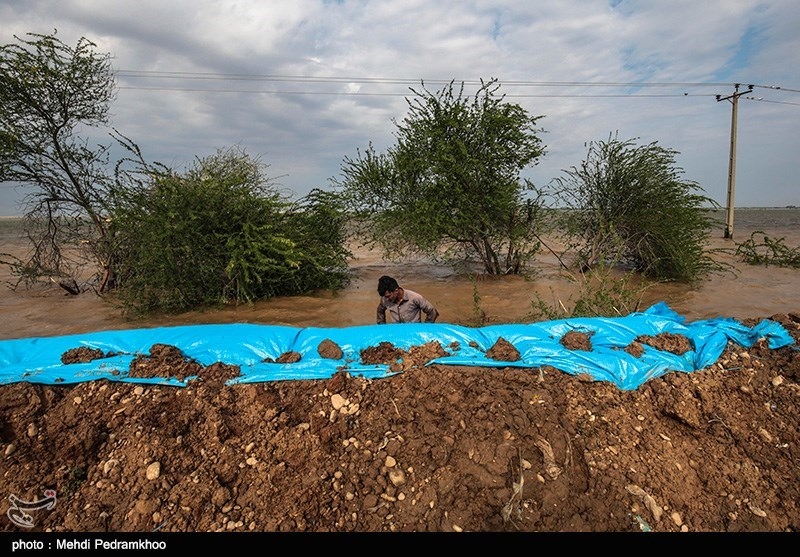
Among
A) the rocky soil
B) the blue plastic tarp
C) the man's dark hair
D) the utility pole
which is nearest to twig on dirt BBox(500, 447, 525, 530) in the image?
the rocky soil

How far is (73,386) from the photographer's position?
11.5 ft

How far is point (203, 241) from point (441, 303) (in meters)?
5.00

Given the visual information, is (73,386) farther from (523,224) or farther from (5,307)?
(523,224)

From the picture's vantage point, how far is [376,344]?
13.5 ft

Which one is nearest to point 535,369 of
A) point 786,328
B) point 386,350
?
point 386,350

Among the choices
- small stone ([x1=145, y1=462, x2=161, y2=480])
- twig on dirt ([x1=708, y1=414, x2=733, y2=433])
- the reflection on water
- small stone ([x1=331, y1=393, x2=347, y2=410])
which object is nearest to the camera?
small stone ([x1=145, y1=462, x2=161, y2=480])

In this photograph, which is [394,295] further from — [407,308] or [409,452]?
[409,452]

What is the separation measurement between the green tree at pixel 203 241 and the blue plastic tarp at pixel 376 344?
12.9 feet

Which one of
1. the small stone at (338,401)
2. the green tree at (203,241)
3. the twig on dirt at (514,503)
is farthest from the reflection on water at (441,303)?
the twig on dirt at (514,503)

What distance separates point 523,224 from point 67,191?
36.6ft

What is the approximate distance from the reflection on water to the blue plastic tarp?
74.9 inches

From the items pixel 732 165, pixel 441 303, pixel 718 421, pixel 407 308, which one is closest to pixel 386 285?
pixel 407 308

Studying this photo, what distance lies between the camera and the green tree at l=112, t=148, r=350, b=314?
788cm

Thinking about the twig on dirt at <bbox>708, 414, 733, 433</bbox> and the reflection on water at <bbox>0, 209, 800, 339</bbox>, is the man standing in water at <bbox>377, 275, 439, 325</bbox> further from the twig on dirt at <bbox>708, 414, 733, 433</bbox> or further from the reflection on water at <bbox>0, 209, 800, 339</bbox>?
the twig on dirt at <bbox>708, 414, 733, 433</bbox>
